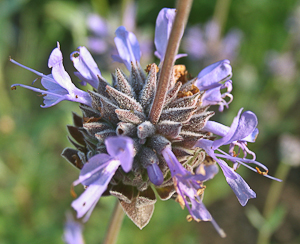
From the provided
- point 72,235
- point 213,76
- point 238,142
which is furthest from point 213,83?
point 72,235

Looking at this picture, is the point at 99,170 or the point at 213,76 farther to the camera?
the point at 213,76

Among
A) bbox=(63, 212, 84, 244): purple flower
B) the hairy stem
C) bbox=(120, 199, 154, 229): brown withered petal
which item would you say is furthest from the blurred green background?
the hairy stem

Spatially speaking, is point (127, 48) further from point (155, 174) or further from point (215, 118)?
point (215, 118)

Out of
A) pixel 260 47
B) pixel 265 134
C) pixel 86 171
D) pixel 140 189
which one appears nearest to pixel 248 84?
pixel 265 134

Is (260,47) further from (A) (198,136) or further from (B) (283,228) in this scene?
(A) (198,136)

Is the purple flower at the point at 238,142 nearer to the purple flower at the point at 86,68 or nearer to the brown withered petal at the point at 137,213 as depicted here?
the brown withered petal at the point at 137,213

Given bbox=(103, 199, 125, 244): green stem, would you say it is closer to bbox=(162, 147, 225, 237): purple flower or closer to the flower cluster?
the flower cluster
